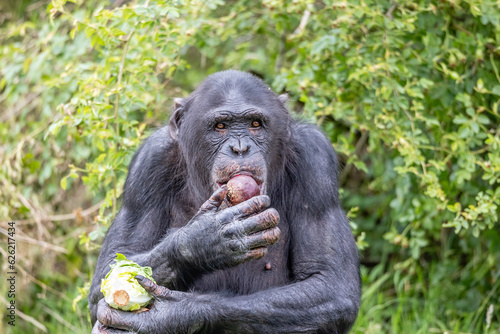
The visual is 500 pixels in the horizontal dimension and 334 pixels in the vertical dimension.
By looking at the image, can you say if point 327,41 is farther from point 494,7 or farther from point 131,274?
point 131,274

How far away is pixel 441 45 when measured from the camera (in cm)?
641

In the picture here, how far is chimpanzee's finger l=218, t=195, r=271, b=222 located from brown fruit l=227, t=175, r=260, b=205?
0.11 metres

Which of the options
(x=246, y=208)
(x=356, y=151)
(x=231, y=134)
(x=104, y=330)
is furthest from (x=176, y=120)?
(x=356, y=151)

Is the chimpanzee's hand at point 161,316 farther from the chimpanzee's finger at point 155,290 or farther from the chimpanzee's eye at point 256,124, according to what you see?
the chimpanzee's eye at point 256,124

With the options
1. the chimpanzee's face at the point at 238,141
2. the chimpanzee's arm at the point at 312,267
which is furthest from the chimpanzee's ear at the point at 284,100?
the chimpanzee's face at the point at 238,141

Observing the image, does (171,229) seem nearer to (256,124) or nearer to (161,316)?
(161,316)

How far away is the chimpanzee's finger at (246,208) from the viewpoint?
4.39 m

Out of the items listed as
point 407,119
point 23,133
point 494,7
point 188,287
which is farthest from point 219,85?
point 23,133

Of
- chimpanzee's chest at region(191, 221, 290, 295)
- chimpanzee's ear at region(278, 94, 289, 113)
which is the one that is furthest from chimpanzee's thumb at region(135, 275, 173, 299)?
chimpanzee's ear at region(278, 94, 289, 113)

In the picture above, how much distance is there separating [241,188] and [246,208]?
17cm

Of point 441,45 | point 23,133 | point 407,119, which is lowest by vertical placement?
point 23,133

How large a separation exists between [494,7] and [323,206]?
2764 mm

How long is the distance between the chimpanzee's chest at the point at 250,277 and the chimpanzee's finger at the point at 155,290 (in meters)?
0.57

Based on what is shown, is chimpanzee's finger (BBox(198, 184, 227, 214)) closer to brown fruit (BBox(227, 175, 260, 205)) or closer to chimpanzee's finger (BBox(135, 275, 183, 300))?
brown fruit (BBox(227, 175, 260, 205))
